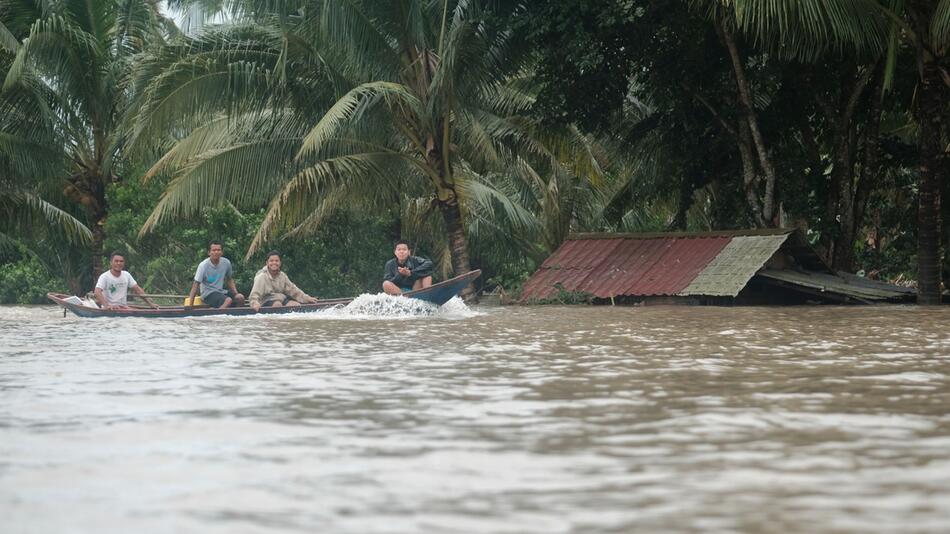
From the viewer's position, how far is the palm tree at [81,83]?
22250mm

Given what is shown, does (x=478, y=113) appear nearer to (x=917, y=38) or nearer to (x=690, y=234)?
(x=690, y=234)

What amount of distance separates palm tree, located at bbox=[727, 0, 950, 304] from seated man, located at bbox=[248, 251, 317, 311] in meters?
7.22

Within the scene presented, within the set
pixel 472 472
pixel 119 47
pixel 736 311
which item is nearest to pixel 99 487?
pixel 472 472

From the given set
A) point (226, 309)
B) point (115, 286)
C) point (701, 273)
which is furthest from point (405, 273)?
point (701, 273)

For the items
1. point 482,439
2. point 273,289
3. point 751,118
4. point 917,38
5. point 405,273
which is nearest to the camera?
Result: point 482,439

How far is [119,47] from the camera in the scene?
24.4m

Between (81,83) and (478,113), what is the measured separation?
730cm

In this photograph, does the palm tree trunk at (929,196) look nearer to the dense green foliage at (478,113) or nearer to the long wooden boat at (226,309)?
the dense green foliage at (478,113)

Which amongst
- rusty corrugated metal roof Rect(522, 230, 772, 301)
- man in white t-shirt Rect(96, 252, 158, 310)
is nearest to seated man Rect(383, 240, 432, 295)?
man in white t-shirt Rect(96, 252, 158, 310)

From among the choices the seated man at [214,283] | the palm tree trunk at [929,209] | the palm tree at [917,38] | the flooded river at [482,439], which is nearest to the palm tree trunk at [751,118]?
the palm tree at [917,38]

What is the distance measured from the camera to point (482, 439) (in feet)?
16.2

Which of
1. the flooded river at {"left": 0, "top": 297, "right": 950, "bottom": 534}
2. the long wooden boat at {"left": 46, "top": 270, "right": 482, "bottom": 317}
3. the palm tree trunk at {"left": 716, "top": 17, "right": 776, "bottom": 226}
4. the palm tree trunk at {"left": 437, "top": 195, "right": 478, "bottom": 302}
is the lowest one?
the flooded river at {"left": 0, "top": 297, "right": 950, "bottom": 534}

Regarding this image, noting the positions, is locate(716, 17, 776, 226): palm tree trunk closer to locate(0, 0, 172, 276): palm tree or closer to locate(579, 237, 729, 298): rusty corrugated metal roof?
locate(579, 237, 729, 298): rusty corrugated metal roof

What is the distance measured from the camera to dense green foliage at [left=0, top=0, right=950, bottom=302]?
65.3 feet
